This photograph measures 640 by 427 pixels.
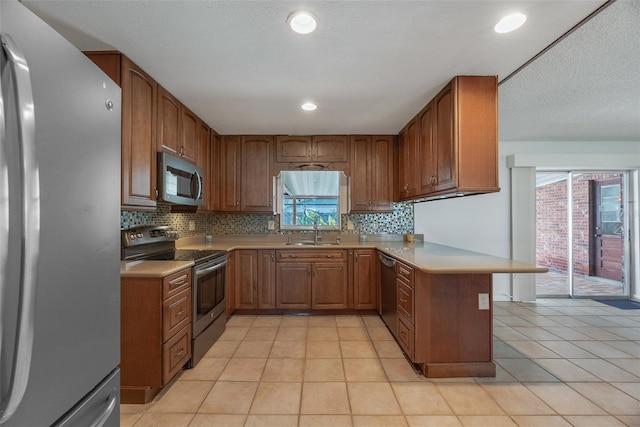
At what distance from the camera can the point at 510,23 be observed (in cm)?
159

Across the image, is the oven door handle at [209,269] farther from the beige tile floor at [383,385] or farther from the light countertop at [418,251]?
the beige tile floor at [383,385]

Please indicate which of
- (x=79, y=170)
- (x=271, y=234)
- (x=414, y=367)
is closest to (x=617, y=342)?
(x=414, y=367)

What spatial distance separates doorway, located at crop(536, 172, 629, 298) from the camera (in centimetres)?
414

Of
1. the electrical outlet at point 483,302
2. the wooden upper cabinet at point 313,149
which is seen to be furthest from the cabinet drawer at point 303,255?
the electrical outlet at point 483,302

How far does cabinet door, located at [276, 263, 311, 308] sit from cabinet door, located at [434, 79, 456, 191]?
1.81m

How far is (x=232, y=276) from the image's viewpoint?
11.0 ft

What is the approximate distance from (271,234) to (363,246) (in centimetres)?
131

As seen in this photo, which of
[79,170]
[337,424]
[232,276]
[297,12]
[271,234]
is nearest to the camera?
[79,170]

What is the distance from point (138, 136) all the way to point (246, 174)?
1717mm

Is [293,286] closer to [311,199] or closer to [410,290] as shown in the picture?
[311,199]

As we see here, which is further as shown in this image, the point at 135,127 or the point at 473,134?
the point at 473,134

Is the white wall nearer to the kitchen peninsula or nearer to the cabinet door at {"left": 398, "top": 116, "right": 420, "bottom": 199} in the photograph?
the kitchen peninsula

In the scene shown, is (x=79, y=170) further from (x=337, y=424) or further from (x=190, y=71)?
(x=337, y=424)

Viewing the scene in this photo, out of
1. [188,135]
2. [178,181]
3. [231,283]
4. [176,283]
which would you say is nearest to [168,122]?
[188,135]
